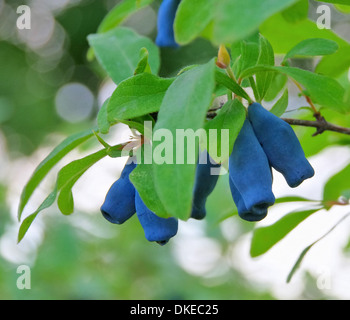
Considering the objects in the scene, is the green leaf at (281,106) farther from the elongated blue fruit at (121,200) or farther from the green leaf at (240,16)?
the green leaf at (240,16)

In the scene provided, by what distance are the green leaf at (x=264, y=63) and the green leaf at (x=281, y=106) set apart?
1.9 inches

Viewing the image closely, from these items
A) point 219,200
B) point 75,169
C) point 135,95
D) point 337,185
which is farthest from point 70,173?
point 219,200

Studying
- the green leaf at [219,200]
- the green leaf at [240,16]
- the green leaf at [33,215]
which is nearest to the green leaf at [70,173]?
the green leaf at [33,215]

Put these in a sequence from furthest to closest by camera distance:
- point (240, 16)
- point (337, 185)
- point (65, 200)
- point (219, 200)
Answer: point (219, 200) < point (337, 185) < point (65, 200) < point (240, 16)

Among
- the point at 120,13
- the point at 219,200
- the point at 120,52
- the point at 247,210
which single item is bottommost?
the point at 247,210

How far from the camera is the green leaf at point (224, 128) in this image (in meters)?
0.42

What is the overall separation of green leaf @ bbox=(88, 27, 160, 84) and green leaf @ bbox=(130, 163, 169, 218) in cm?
16

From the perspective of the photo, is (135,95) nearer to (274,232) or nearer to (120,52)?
(120,52)

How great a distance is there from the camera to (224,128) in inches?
16.7

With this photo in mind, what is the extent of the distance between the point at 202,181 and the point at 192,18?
193 millimetres

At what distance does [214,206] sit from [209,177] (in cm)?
100

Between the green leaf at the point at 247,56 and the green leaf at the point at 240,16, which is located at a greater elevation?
the green leaf at the point at 247,56
